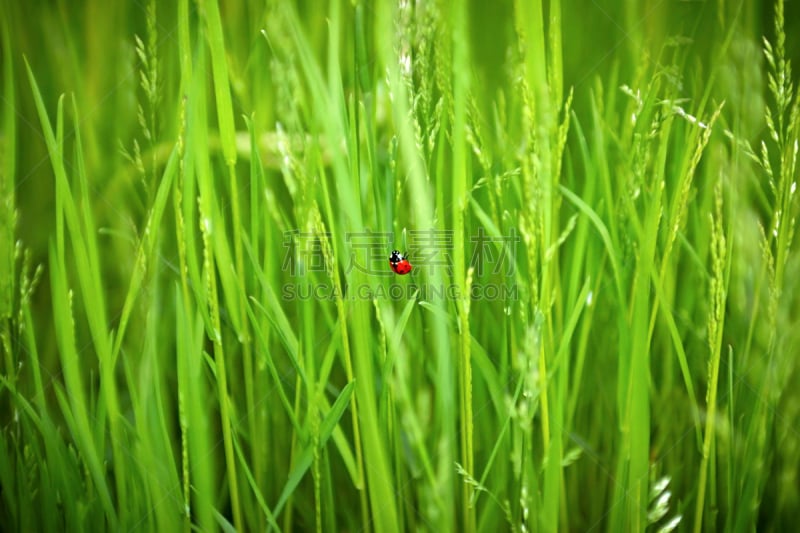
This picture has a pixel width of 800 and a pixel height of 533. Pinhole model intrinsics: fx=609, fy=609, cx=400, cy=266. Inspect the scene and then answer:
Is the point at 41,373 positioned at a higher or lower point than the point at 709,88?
lower

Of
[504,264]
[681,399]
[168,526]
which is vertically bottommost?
[168,526]

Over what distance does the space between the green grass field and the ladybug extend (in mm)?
11

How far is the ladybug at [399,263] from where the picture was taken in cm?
70

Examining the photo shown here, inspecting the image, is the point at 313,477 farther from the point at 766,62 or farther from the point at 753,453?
the point at 766,62

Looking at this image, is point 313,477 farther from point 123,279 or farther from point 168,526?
point 123,279

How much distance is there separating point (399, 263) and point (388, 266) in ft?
0.06

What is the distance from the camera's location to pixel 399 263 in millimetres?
700

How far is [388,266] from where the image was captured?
71 cm

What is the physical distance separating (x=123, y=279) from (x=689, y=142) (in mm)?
699

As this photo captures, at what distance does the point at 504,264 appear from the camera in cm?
72

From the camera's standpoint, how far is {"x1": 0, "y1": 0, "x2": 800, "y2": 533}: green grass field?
0.70 m

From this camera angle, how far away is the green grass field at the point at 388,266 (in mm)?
700

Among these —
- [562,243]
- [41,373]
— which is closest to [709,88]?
[562,243]

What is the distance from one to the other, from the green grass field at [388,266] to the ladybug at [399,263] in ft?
0.04
